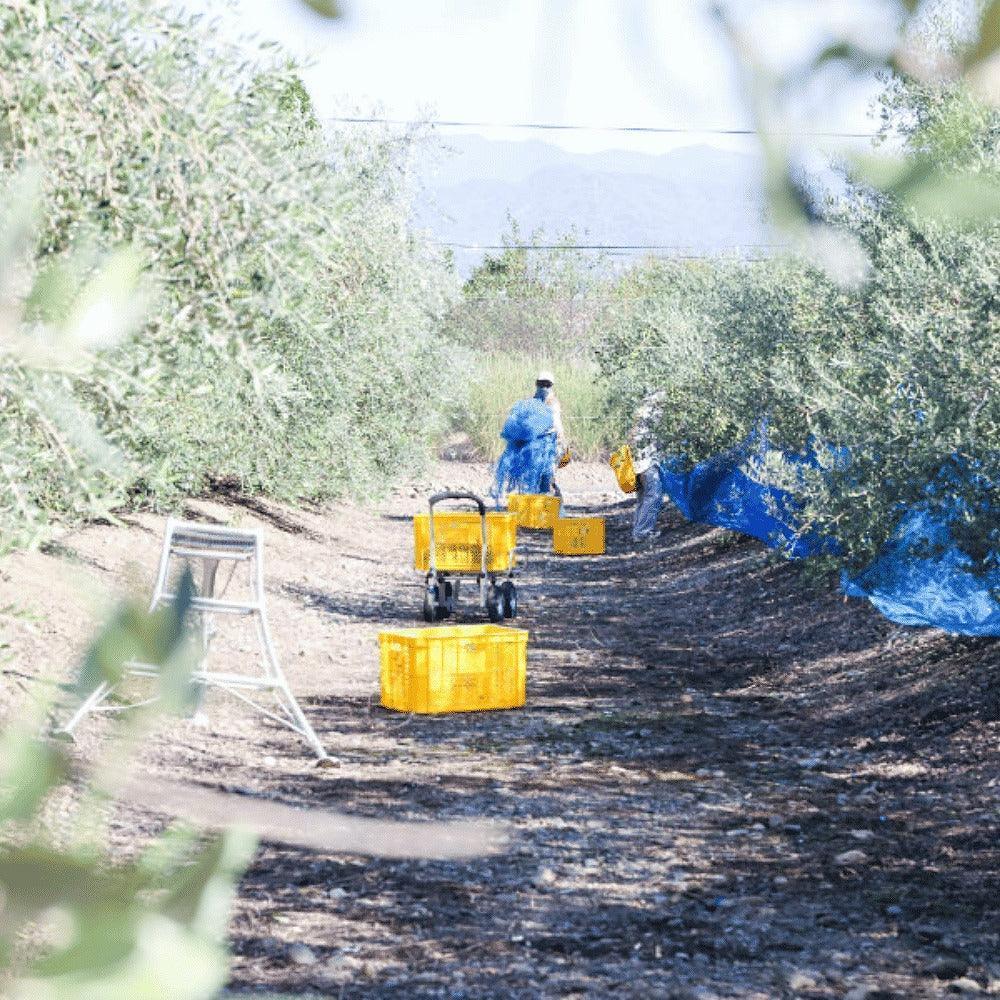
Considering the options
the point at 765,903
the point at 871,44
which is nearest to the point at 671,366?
the point at 765,903

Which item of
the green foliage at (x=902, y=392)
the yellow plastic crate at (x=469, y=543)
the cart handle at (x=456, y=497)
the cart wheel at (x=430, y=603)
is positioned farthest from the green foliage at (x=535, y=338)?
the green foliage at (x=902, y=392)

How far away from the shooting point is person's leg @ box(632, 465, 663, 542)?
21.5m

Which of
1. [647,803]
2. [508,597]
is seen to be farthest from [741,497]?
[647,803]

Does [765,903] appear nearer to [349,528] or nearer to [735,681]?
[735,681]

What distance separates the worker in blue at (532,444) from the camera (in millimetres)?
20891

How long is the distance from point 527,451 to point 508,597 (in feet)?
26.7

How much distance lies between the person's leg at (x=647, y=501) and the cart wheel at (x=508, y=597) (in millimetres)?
7996

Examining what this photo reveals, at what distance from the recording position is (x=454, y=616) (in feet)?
45.9

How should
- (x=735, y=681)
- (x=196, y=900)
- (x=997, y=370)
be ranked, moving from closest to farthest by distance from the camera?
(x=196, y=900), (x=997, y=370), (x=735, y=681)

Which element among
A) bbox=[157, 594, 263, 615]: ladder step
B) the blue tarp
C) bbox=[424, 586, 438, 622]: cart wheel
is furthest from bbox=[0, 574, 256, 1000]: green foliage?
bbox=[424, 586, 438, 622]: cart wheel

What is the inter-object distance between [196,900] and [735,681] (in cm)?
1094

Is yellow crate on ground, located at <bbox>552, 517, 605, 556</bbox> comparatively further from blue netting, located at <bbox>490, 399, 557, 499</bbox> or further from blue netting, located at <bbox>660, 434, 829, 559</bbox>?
blue netting, located at <bbox>660, 434, 829, 559</bbox>

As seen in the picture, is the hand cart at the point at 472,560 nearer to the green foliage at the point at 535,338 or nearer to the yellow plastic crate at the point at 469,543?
the yellow plastic crate at the point at 469,543

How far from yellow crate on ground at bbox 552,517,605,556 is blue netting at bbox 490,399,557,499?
38.5 inches
